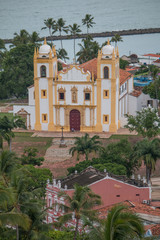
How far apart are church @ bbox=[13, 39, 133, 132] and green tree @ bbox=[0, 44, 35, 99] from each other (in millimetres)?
16603

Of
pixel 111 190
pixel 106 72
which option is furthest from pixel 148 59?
pixel 111 190

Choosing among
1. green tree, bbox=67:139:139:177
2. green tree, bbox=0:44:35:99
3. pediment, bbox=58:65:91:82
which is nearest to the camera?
green tree, bbox=67:139:139:177

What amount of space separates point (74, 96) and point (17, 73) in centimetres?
1962

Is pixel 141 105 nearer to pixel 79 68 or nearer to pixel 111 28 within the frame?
pixel 79 68

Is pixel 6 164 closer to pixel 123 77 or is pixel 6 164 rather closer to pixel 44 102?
pixel 44 102

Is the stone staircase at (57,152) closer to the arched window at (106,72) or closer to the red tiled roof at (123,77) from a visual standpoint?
the arched window at (106,72)

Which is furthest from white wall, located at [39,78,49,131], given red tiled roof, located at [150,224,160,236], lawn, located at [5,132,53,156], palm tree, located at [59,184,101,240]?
palm tree, located at [59,184,101,240]

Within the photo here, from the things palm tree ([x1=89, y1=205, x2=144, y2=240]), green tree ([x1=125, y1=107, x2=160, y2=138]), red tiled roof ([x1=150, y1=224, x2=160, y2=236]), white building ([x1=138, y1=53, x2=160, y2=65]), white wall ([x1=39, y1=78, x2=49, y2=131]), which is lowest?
red tiled roof ([x1=150, y1=224, x2=160, y2=236])

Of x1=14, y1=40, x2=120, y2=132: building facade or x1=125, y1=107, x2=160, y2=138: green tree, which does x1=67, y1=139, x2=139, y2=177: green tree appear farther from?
x1=14, y1=40, x2=120, y2=132: building facade

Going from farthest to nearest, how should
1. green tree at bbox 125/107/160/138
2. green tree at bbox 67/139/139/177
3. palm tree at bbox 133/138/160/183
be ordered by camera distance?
green tree at bbox 125/107/160/138, palm tree at bbox 133/138/160/183, green tree at bbox 67/139/139/177

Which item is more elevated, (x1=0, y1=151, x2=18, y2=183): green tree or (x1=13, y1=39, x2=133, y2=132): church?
(x1=13, y1=39, x2=133, y2=132): church

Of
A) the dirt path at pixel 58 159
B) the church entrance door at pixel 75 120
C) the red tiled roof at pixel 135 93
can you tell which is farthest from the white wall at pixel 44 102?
the red tiled roof at pixel 135 93

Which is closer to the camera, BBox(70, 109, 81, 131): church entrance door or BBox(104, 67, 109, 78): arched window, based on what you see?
BBox(104, 67, 109, 78): arched window

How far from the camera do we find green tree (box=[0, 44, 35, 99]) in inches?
2815
